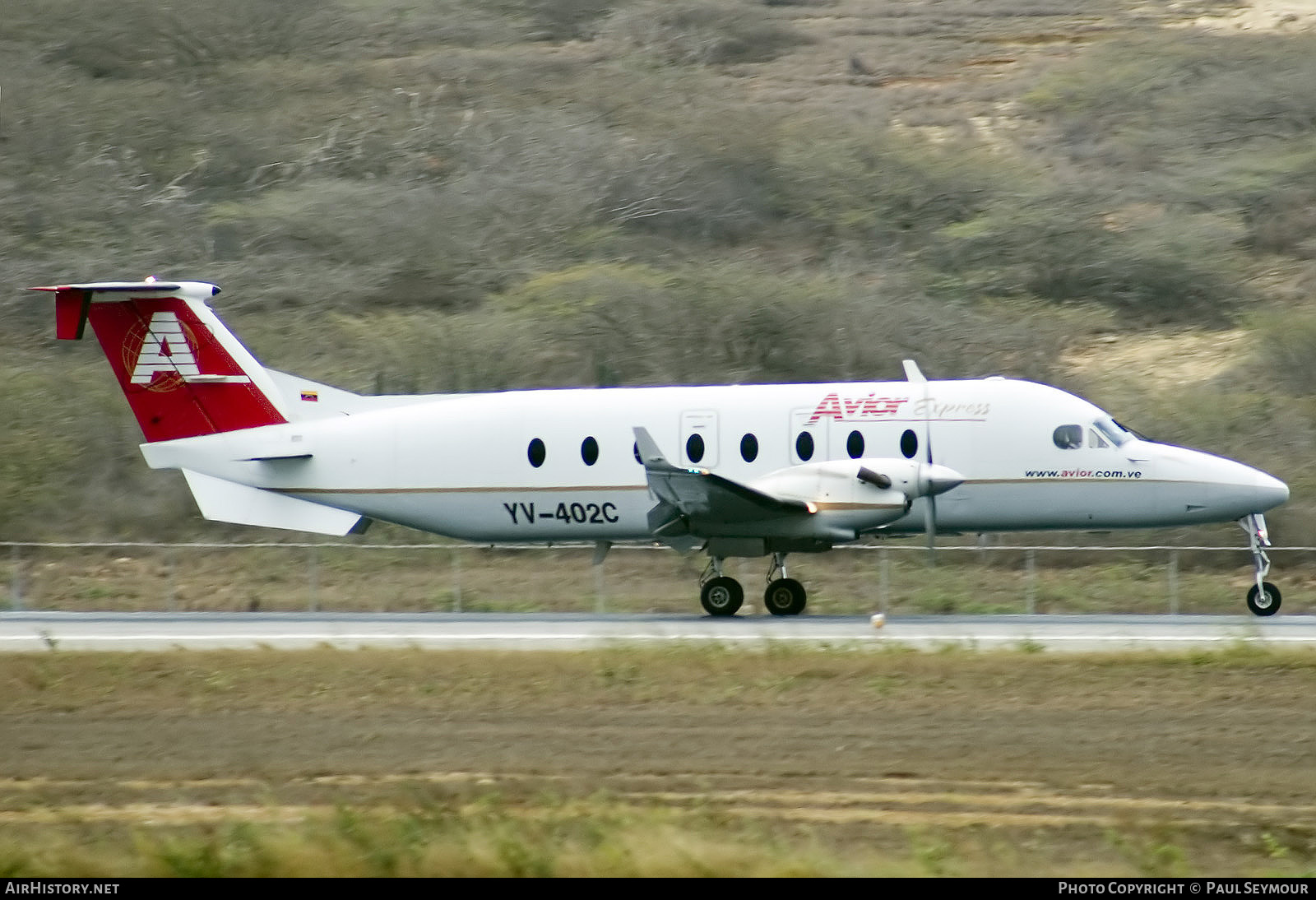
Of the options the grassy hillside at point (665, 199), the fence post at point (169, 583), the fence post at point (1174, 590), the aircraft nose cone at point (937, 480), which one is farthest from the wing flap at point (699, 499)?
the grassy hillside at point (665, 199)

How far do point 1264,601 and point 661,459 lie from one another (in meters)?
8.61

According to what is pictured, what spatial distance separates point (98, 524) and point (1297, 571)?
2236 cm

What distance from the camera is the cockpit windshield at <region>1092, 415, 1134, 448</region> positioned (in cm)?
2192

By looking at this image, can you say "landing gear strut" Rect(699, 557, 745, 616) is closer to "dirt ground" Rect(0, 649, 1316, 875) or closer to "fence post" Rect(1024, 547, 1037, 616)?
"fence post" Rect(1024, 547, 1037, 616)

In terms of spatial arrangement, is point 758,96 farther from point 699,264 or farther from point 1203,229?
point 1203,229

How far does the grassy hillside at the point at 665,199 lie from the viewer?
33719 millimetres

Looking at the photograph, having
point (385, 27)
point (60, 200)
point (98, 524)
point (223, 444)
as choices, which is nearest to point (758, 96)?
point (385, 27)

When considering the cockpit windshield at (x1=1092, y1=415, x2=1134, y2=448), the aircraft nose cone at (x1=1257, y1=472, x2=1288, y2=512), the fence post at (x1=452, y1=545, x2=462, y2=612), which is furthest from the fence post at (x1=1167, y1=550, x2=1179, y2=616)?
the fence post at (x1=452, y1=545, x2=462, y2=612)

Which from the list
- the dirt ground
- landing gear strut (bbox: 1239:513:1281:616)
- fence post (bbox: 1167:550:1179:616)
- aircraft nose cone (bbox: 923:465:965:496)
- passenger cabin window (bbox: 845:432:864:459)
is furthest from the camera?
fence post (bbox: 1167:550:1179:616)

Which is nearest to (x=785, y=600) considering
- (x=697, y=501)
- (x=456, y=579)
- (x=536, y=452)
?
(x=697, y=501)

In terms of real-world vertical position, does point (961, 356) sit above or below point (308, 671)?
above

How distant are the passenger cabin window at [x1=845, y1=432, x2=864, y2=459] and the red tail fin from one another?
28.4 ft

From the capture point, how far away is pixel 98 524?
3094cm
